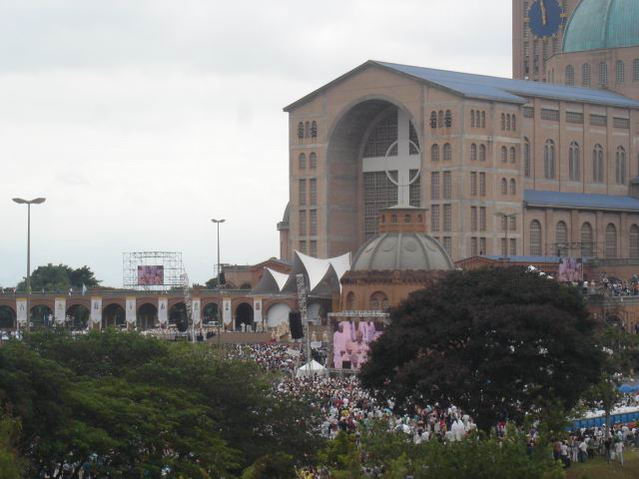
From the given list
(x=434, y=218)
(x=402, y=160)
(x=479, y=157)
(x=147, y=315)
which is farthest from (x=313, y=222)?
(x=147, y=315)

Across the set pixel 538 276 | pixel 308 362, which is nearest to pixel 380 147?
pixel 308 362

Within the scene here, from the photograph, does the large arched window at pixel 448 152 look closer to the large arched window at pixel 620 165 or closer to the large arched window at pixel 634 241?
the large arched window at pixel 634 241

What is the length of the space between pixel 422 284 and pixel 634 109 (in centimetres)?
5013

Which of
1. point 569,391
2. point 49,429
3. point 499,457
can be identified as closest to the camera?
point 499,457

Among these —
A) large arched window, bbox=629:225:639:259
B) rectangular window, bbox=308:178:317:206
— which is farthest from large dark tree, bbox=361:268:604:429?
large arched window, bbox=629:225:639:259

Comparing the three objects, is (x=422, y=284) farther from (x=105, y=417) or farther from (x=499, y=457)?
(x=499, y=457)

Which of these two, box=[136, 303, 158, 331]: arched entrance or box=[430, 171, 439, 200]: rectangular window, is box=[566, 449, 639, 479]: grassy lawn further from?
box=[136, 303, 158, 331]: arched entrance

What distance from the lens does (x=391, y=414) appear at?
225ft

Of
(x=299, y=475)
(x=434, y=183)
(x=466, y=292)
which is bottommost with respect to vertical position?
(x=299, y=475)

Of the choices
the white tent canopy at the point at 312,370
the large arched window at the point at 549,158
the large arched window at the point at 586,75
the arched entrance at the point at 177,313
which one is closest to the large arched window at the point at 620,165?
the large arched window at the point at 549,158

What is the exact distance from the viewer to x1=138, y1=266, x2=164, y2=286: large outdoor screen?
156 meters

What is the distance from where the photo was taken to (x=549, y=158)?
148 meters

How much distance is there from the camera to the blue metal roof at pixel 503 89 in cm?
13762

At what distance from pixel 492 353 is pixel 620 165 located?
312 ft
